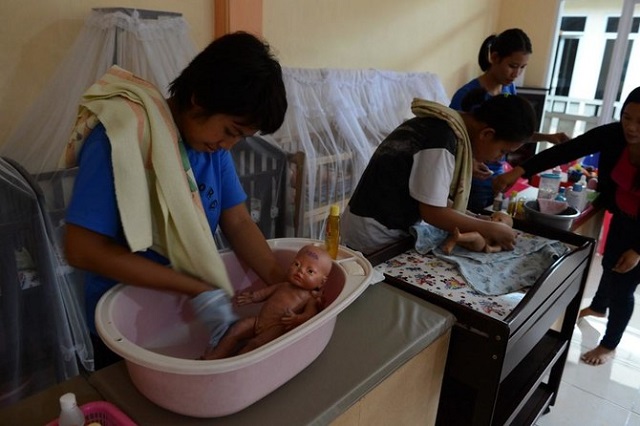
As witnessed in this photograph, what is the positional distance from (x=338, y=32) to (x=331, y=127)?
87 cm

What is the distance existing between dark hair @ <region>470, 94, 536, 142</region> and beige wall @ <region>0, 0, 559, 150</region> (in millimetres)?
1867

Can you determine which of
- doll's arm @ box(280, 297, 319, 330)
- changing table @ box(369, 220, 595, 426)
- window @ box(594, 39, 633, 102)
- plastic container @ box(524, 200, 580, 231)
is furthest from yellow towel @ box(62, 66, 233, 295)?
window @ box(594, 39, 633, 102)

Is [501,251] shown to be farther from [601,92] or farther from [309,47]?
[601,92]

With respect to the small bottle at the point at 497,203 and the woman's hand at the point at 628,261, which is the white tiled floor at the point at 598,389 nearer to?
the woman's hand at the point at 628,261

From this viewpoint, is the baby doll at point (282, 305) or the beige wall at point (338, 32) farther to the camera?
the beige wall at point (338, 32)

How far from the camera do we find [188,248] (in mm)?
970

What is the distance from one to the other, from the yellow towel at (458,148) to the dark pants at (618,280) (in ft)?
3.78


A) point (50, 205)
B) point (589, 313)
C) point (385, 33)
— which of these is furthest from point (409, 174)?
point (385, 33)

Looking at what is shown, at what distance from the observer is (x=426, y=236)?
1.54 m

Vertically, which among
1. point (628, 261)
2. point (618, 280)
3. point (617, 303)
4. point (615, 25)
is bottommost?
point (617, 303)

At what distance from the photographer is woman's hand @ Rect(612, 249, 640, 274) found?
6.75 feet

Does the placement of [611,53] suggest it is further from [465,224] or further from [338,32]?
[465,224]

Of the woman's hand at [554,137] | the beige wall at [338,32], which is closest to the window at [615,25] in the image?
the beige wall at [338,32]

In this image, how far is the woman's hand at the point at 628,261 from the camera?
6.75 ft
